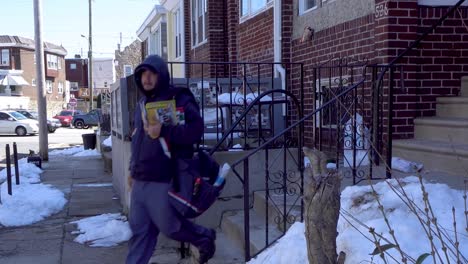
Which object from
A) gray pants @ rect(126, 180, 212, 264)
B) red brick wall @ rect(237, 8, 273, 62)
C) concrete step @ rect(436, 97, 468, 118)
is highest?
red brick wall @ rect(237, 8, 273, 62)

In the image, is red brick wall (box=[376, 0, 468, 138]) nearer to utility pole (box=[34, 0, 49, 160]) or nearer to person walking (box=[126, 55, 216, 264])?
person walking (box=[126, 55, 216, 264])

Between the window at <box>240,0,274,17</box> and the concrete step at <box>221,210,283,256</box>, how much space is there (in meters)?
5.08

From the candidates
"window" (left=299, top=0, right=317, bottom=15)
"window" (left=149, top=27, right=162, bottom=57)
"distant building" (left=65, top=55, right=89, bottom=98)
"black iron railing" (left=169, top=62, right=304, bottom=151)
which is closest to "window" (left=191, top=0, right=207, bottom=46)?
"black iron railing" (left=169, top=62, right=304, bottom=151)

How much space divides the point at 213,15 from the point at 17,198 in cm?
724

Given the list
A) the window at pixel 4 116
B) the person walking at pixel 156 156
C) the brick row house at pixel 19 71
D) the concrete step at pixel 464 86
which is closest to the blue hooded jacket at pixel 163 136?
the person walking at pixel 156 156

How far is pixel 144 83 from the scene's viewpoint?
4.12 meters

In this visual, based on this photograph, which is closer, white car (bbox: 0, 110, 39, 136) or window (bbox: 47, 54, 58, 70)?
white car (bbox: 0, 110, 39, 136)

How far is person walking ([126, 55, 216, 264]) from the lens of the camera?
13.1ft

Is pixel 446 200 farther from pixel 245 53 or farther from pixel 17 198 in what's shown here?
pixel 245 53

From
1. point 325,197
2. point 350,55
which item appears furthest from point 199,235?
point 350,55

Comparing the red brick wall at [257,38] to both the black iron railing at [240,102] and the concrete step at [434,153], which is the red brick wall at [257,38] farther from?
the concrete step at [434,153]

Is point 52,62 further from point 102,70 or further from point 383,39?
point 383,39

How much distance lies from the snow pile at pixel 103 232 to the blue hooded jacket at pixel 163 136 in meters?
2.12

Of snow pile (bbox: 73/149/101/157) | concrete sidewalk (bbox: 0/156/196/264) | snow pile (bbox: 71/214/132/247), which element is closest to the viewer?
concrete sidewalk (bbox: 0/156/196/264)
